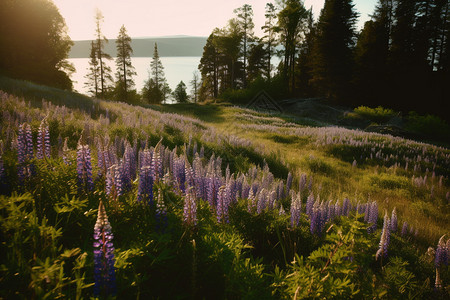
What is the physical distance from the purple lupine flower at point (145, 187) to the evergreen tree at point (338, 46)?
Answer: 131 ft

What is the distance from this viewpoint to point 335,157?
39.6ft

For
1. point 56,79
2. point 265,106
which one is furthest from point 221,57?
point 56,79

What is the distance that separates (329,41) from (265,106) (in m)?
13.4

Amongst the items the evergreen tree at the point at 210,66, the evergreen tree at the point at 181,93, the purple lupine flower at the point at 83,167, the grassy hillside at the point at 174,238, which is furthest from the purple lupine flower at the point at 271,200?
the evergreen tree at the point at 181,93

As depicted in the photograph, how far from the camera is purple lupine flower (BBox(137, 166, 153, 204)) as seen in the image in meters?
2.83

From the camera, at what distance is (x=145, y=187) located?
288 centimetres

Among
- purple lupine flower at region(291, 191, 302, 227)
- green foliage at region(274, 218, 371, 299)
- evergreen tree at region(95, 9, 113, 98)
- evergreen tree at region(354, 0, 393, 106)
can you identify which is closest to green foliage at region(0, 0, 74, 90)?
evergreen tree at region(95, 9, 113, 98)

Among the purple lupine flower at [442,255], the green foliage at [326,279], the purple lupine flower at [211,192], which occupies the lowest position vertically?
the purple lupine flower at [442,255]

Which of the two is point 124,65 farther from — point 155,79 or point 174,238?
point 174,238

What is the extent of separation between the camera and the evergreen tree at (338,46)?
1444 inches

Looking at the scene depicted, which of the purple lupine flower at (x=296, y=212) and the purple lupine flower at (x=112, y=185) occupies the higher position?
the purple lupine flower at (x=112, y=185)

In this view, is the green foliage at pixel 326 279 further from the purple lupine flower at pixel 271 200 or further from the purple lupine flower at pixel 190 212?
the purple lupine flower at pixel 271 200

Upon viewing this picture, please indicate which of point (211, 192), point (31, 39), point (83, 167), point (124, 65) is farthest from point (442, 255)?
point (124, 65)

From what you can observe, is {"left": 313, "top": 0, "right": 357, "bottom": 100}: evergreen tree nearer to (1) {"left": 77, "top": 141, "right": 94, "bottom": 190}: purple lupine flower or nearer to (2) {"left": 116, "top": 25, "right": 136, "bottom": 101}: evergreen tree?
(2) {"left": 116, "top": 25, "right": 136, "bottom": 101}: evergreen tree
